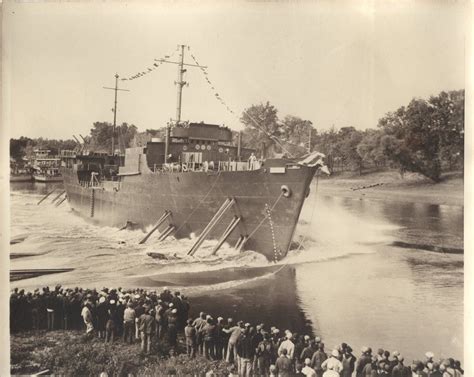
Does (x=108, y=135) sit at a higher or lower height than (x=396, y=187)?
higher

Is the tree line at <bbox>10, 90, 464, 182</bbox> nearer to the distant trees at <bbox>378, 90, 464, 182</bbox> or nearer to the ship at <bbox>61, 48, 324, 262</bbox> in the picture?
the distant trees at <bbox>378, 90, 464, 182</bbox>

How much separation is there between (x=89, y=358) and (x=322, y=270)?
359 centimetres

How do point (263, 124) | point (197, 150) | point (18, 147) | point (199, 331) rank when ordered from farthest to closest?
point (197, 150) → point (263, 124) → point (18, 147) → point (199, 331)

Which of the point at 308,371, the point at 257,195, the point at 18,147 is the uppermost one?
the point at 18,147

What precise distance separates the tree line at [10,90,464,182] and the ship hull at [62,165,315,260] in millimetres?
552

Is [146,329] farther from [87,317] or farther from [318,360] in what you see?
[318,360]

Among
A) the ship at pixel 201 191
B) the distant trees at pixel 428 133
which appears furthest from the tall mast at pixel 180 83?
the distant trees at pixel 428 133

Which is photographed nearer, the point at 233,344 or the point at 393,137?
the point at 233,344

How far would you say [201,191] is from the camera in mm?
7070

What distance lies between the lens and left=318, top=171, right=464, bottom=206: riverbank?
5.59 metres

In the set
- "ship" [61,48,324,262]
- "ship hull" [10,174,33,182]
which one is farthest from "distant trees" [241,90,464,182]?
"ship hull" [10,174,33,182]

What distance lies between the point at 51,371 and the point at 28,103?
13.0 ft

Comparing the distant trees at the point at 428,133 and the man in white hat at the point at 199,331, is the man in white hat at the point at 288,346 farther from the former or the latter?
the distant trees at the point at 428,133

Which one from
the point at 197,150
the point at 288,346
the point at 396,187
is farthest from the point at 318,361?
the point at 197,150
